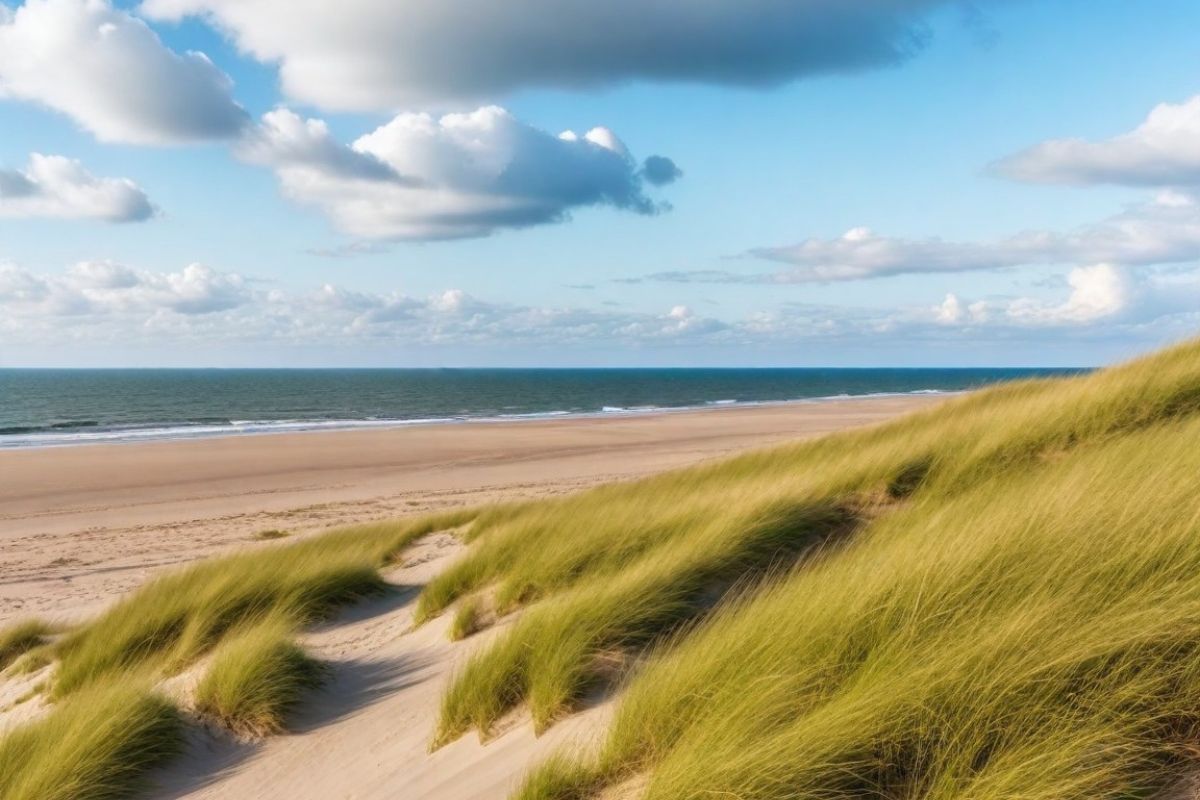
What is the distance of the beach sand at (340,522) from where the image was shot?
462 centimetres

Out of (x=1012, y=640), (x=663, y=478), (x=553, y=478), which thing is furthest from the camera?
(x=553, y=478)

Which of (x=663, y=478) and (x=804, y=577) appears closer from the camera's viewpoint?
(x=804, y=577)

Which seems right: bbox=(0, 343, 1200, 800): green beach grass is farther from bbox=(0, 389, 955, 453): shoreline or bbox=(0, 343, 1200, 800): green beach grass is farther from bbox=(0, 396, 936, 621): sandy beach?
bbox=(0, 389, 955, 453): shoreline

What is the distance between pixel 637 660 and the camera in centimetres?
448

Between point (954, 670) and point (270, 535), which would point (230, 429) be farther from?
point (954, 670)

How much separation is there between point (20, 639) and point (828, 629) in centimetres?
897

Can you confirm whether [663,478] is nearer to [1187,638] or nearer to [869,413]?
[1187,638]

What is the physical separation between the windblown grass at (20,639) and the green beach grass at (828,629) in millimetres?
1301

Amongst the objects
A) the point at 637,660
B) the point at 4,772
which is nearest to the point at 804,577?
the point at 637,660

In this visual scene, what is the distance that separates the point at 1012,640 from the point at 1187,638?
541 millimetres

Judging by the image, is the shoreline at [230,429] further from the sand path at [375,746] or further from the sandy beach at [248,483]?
the sand path at [375,746]

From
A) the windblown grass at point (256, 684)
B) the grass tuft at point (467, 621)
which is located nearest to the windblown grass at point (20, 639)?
the windblown grass at point (256, 684)

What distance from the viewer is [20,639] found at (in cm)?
907

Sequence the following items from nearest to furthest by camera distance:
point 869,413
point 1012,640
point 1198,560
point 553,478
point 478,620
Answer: point 1012,640 < point 1198,560 < point 478,620 < point 553,478 < point 869,413
